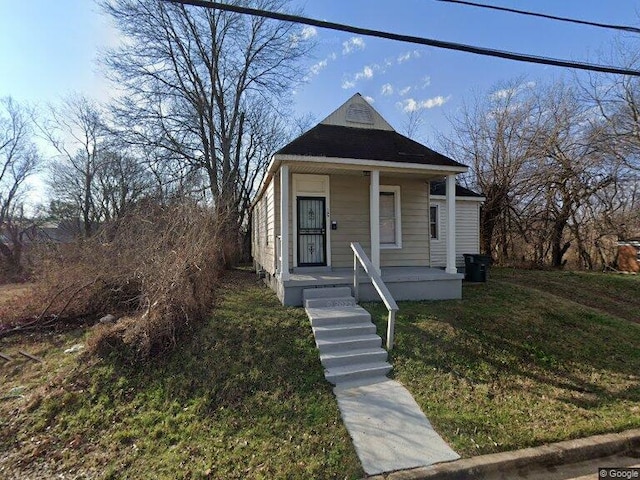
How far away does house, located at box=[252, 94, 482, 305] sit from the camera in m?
6.57

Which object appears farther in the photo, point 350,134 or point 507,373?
point 350,134

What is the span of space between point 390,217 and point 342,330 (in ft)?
14.1

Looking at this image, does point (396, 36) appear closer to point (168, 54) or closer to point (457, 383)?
point (457, 383)

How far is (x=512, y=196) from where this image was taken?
15742mm

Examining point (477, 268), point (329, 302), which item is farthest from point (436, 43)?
point (477, 268)

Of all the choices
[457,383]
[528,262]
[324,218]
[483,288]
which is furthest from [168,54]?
[528,262]

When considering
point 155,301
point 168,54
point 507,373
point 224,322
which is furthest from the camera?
point 168,54

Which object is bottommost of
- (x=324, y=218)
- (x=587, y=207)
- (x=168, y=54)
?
(x=324, y=218)

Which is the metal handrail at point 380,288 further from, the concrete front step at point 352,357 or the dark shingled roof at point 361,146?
the dark shingled roof at point 361,146

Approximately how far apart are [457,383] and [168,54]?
20700 mm

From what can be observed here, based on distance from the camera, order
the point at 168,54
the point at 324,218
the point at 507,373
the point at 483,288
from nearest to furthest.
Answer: the point at 507,373
the point at 324,218
the point at 483,288
the point at 168,54

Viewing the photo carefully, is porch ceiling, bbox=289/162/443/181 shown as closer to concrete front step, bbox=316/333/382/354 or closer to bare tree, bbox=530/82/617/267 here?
concrete front step, bbox=316/333/382/354

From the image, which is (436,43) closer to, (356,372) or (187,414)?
(356,372)

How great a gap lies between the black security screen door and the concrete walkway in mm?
3903
